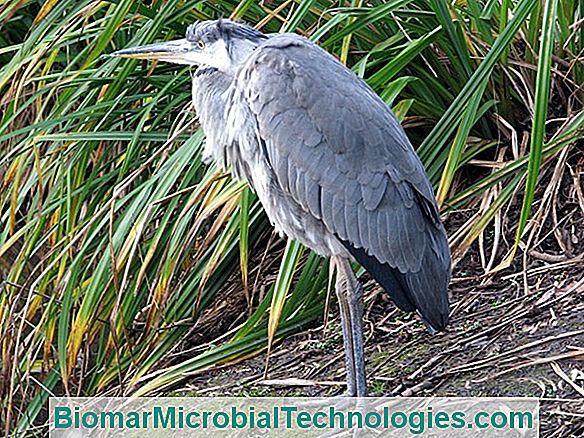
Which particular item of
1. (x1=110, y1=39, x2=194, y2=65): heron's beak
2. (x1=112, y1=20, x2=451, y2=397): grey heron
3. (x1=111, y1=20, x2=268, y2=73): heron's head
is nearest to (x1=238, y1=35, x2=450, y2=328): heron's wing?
(x1=112, y1=20, x2=451, y2=397): grey heron

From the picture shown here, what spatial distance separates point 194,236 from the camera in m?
3.30

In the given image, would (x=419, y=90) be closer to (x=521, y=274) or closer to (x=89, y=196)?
(x=521, y=274)

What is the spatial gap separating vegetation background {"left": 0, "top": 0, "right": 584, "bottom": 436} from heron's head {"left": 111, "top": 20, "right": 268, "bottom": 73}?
0.78 ft

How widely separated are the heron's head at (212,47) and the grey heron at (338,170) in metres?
0.09

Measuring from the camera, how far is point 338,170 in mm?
2730

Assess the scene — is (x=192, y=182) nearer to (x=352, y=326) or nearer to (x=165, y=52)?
(x=165, y=52)

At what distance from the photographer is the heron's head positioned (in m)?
2.87

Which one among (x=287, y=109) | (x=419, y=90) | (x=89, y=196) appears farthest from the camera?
(x=89, y=196)

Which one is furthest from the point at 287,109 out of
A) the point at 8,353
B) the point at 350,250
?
the point at 8,353

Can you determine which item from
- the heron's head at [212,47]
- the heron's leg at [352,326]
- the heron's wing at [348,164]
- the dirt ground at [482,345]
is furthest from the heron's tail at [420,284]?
the heron's head at [212,47]

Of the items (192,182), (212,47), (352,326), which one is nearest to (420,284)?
(352,326)

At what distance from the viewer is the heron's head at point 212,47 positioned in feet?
9.42

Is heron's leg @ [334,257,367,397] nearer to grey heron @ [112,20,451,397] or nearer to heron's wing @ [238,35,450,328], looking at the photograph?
grey heron @ [112,20,451,397]

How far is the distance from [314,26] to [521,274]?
3.48 feet
